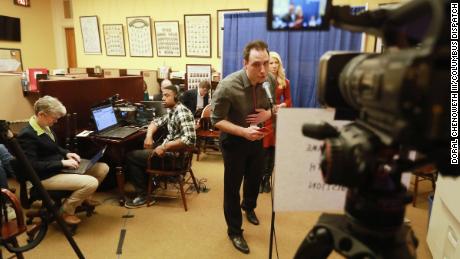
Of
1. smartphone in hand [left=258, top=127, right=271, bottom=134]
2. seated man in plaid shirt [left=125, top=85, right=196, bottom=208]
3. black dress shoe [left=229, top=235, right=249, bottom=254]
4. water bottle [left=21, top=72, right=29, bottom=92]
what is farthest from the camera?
water bottle [left=21, top=72, right=29, bottom=92]

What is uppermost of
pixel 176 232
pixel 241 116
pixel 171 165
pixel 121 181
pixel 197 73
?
pixel 197 73

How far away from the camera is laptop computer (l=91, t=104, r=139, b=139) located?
2898mm

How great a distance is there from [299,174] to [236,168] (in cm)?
85

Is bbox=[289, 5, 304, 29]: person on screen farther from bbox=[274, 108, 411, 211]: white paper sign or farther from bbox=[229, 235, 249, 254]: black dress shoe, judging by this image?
bbox=[229, 235, 249, 254]: black dress shoe

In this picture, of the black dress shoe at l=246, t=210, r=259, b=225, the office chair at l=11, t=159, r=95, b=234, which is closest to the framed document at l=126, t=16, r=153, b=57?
the office chair at l=11, t=159, r=95, b=234

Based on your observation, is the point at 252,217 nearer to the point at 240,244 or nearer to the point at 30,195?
the point at 240,244

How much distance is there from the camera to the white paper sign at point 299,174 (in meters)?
1.24

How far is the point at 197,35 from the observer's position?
5.88 metres

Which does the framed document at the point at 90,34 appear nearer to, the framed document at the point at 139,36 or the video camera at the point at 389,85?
the framed document at the point at 139,36

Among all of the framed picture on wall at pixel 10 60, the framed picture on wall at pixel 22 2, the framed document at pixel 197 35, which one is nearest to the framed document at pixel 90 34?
the framed picture on wall at pixel 22 2

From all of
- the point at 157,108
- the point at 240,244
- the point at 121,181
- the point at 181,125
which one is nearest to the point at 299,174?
the point at 240,244

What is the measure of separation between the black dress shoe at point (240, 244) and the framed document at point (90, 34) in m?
5.94

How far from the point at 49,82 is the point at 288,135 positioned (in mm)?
2473

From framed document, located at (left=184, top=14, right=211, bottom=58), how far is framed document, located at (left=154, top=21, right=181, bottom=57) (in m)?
0.22
